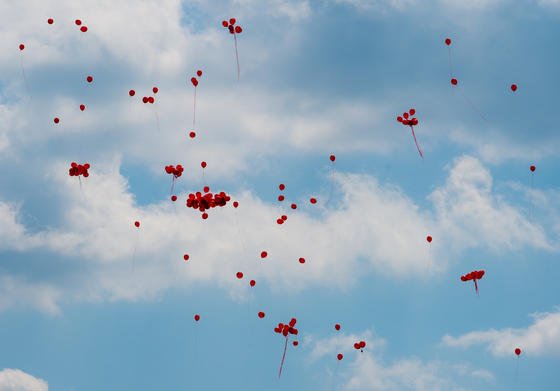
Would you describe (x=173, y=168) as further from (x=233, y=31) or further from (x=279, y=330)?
(x=279, y=330)

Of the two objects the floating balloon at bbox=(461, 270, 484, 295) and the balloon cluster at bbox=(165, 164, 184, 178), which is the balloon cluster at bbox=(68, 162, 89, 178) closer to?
the balloon cluster at bbox=(165, 164, 184, 178)

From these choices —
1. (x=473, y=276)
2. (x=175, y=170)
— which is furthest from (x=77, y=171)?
(x=473, y=276)

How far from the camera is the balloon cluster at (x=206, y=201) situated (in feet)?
63.2

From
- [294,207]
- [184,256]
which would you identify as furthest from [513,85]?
[184,256]

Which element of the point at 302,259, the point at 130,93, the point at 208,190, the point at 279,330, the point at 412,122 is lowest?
the point at 279,330

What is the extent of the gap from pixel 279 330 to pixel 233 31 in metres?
Answer: 9.62

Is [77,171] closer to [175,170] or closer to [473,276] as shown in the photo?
[175,170]

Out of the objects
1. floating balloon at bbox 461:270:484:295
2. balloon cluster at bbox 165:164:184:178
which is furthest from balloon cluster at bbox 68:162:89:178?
floating balloon at bbox 461:270:484:295

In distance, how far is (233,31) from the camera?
19.7 m

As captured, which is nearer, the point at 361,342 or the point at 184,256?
the point at 184,256

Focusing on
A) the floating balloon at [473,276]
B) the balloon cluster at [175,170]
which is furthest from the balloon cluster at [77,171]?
the floating balloon at [473,276]

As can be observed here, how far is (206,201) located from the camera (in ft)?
63.8

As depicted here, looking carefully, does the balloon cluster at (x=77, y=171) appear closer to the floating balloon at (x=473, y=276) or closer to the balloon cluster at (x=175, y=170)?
the balloon cluster at (x=175, y=170)

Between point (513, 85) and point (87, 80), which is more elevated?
point (513, 85)
